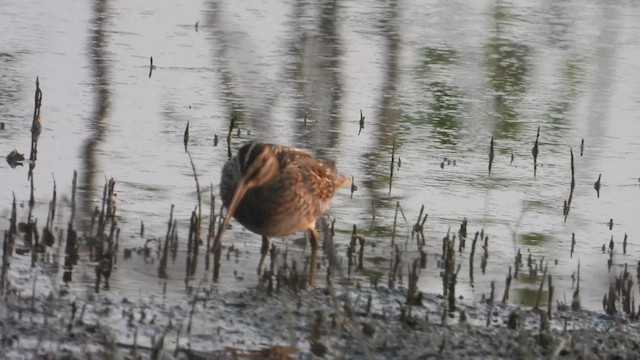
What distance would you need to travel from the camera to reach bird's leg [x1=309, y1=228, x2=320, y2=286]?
776cm

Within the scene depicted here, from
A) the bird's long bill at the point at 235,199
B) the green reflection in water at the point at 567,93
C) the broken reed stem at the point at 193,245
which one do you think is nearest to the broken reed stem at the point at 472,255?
the bird's long bill at the point at 235,199

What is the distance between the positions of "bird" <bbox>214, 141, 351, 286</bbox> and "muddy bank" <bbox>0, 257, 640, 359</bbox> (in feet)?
1.85

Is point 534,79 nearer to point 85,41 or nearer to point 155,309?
point 85,41

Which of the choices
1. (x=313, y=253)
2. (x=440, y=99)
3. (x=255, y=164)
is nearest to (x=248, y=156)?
(x=255, y=164)

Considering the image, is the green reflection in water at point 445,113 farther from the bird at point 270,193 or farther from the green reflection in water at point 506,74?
the bird at point 270,193

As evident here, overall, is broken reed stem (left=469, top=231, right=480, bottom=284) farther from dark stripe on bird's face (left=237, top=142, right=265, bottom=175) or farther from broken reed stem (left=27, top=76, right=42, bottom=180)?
broken reed stem (left=27, top=76, right=42, bottom=180)

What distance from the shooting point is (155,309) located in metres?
6.79

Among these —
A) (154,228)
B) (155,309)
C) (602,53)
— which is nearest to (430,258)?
(154,228)

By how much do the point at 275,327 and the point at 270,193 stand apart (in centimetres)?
135

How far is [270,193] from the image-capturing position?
7.92m

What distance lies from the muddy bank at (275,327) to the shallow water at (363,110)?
0.33m

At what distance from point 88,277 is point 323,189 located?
1.61m

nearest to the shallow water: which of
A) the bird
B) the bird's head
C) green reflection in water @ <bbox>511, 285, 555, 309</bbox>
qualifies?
green reflection in water @ <bbox>511, 285, 555, 309</bbox>

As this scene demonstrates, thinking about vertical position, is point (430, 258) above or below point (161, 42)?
below
